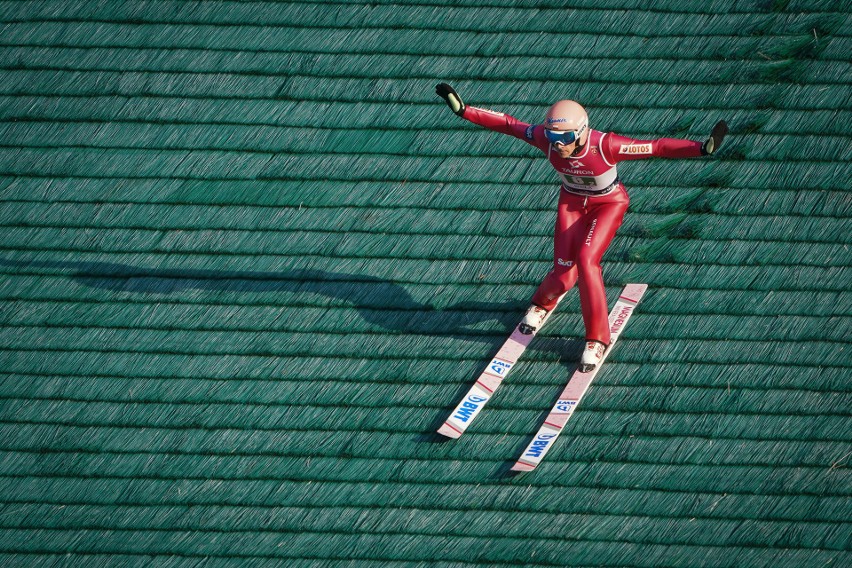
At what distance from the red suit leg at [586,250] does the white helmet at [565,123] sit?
1.69 feet

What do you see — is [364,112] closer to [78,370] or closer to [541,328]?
[541,328]

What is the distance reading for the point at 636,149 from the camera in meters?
5.67

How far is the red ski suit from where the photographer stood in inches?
225

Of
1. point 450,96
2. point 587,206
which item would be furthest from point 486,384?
point 450,96

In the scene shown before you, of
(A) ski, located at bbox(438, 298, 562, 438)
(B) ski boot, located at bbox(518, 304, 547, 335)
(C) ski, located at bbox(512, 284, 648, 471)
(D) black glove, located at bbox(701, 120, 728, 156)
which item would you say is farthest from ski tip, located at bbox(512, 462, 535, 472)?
(D) black glove, located at bbox(701, 120, 728, 156)

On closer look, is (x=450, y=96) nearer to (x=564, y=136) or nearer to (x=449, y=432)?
(x=564, y=136)

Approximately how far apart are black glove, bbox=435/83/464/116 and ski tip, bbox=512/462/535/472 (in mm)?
2036

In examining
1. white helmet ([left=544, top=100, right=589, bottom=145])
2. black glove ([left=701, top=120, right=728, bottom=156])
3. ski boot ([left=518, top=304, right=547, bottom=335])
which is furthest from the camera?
ski boot ([left=518, top=304, right=547, bottom=335])

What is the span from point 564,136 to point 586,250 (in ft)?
2.26

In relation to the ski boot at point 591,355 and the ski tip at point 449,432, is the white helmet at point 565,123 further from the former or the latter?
the ski tip at point 449,432

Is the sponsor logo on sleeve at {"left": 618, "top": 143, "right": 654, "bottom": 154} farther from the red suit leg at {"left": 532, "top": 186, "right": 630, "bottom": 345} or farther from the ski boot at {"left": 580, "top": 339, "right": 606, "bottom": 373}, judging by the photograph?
the ski boot at {"left": 580, "top": 339, "right": 606, "bottom": 373}

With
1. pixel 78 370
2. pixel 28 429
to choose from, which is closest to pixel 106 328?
pixel 78 370

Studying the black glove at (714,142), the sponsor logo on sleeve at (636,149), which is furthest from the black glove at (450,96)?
the black glove at (714,142)

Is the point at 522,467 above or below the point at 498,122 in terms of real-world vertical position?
below
